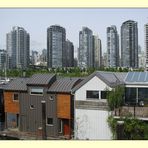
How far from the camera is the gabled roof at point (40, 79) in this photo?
14.3 metres

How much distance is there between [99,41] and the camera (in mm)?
13281

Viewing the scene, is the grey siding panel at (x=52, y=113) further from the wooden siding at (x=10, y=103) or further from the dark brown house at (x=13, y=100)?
the wooden siding at (x=10, y=103)

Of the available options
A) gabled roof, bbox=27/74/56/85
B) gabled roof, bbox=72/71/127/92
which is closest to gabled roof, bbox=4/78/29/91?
gabled roof, bbox=27/74/56/85

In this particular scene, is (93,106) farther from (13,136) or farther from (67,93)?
(13,136)

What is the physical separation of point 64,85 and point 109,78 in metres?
1.78

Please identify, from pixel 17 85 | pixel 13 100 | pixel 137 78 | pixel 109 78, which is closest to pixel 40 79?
pixel 17 85

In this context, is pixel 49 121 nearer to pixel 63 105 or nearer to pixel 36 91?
pixel 63 105

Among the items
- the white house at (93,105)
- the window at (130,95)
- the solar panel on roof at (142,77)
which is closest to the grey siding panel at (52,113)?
the white house at (93,105)

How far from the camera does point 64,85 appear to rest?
14.2 m

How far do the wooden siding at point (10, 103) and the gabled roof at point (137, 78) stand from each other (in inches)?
170

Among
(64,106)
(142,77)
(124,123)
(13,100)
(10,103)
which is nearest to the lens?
(124,123)
